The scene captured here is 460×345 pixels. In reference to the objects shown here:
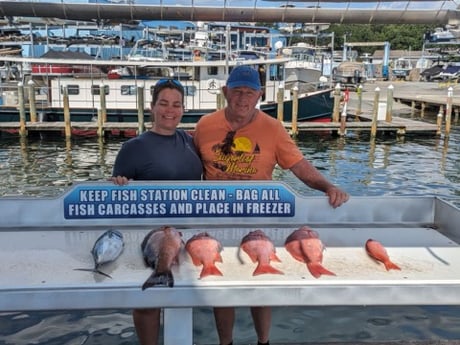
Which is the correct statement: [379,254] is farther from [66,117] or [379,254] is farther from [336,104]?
Answer: [336,104]

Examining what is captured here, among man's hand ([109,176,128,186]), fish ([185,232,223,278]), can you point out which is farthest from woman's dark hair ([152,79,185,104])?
fish ([185,232,223,278])

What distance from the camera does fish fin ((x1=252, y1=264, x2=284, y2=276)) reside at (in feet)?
8.22

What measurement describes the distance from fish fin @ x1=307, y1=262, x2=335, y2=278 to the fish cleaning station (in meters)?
0.03

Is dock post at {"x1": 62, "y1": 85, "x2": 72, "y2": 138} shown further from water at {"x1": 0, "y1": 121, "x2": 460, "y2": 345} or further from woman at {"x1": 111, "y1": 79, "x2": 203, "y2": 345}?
woman at {"x1": 111, "y1": 79, "x2": 203, "y2": 345}

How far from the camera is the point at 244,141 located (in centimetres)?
375

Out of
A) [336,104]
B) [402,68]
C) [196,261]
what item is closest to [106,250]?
[196,261]

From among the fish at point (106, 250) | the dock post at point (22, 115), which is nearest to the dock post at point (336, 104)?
the dock post at point (22, 115)

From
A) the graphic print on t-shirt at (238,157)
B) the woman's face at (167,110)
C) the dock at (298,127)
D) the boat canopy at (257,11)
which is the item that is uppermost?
the boat canopy at (257,11)

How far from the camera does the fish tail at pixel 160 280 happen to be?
2316 mm

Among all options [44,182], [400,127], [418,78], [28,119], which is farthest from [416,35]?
[44,182]

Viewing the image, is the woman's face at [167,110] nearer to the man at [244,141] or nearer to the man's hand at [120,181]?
the man at [244,141]

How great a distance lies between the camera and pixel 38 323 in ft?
18.3

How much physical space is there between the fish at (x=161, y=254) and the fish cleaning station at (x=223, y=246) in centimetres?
4

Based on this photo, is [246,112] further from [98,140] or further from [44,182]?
[98,140]
